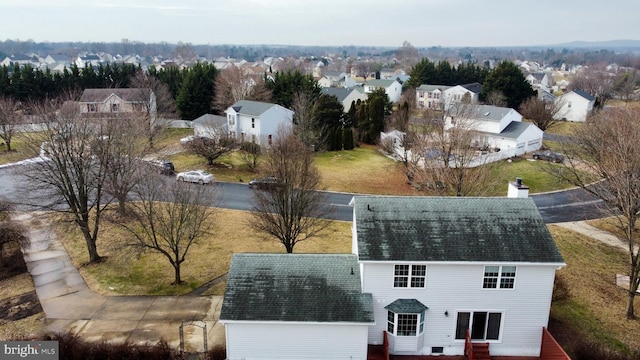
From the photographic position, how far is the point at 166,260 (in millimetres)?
30172

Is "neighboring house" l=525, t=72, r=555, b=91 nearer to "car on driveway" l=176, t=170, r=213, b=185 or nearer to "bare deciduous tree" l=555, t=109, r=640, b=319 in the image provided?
"bare deciduous tree" l=555, t=109, r=640, b=319

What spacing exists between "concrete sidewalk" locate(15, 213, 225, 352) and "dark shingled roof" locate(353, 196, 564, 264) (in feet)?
28.9

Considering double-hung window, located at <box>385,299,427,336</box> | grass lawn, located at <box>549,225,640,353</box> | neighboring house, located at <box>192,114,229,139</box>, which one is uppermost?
neighboring house, located at <box>192,114,229,139</box>

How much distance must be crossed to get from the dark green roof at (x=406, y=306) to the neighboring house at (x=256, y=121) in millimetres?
39950

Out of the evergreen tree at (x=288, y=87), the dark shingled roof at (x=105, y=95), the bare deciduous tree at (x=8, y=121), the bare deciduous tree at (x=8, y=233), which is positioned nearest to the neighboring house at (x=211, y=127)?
the dark shingled roof at (x=105, y=95)

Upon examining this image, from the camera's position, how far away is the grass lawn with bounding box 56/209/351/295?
88.5ft

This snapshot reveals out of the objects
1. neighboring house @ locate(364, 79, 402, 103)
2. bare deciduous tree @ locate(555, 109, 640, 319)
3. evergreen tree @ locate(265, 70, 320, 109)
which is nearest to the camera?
bare deciduous tree @ locate(555, 109, 640, 319)

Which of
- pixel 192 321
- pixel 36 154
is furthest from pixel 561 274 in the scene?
pixel 36 154

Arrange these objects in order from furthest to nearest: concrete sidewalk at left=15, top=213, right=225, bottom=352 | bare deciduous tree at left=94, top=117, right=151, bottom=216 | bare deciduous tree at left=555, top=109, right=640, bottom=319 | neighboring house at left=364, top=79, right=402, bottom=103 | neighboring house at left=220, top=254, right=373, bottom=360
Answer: neighboring house at left=364, top=79, right=402, bottom=103 < bare deciduous tree at left=94, top=117, right=151, bottom=216 < bare deciduous tree at left=555, top=109, right=640, bottom=319 < concrete sidewalk at left=15, top=213, right=225, bottom=352 < neighboring house at left=220, top=254, right=373, bottom=360

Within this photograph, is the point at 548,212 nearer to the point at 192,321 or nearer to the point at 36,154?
the point at 192,321

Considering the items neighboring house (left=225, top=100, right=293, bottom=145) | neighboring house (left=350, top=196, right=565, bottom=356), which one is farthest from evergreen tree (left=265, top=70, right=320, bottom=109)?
neighboring house (left=350, top=196, right=565, bottom=356)

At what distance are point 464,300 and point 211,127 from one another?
42364 millimetres

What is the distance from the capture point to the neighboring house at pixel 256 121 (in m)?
58.9

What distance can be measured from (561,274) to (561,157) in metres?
31.8
